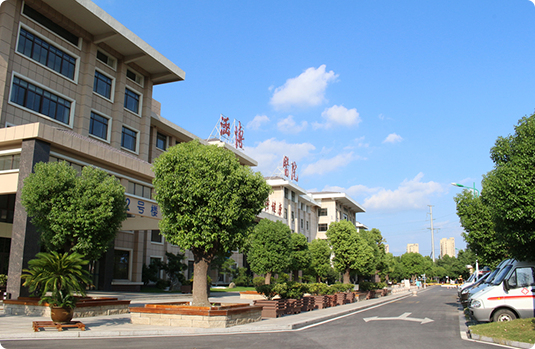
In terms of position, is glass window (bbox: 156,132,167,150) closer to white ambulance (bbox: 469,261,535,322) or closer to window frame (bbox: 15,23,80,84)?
window frame (bbox: 15,23,80,84)

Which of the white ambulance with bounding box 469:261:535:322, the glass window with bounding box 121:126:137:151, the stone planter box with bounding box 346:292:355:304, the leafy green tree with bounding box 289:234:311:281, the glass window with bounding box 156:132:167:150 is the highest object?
the glass window with bounding box 156:132:167:150

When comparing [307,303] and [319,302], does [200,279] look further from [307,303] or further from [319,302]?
[319,302]

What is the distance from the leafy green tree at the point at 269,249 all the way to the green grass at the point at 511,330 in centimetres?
1211

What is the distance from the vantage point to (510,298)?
14.3 meters

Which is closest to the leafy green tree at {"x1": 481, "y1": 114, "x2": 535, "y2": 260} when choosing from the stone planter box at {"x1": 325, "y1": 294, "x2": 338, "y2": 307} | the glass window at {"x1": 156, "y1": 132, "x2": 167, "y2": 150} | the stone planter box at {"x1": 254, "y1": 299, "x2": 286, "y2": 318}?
the stone planter box at {"x1": 254, "y1": 299, "x2": 286, "y2": 318}

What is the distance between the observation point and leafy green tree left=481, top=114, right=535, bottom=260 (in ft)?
43.2

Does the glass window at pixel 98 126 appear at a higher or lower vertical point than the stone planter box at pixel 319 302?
higher

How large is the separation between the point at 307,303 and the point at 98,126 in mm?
21182

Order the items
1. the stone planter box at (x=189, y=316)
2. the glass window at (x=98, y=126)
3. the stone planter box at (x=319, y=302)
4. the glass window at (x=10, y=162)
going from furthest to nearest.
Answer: the glass window at (x=98, y=126) → the stone planter box at (x=319, y=302) → the glass window at (x=10, y=162) → the stone planter box at (x=189, y=316)

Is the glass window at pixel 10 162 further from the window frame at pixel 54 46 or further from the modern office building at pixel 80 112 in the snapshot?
the window frame at pixel 54 46

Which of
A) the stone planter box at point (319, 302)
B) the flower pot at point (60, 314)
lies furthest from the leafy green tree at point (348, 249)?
the flower pot at point (60, 314)

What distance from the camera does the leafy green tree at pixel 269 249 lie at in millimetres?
24125

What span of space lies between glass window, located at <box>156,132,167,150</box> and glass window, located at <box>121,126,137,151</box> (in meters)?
5.55

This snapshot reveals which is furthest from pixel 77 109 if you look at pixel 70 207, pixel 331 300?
pixel 331 300
